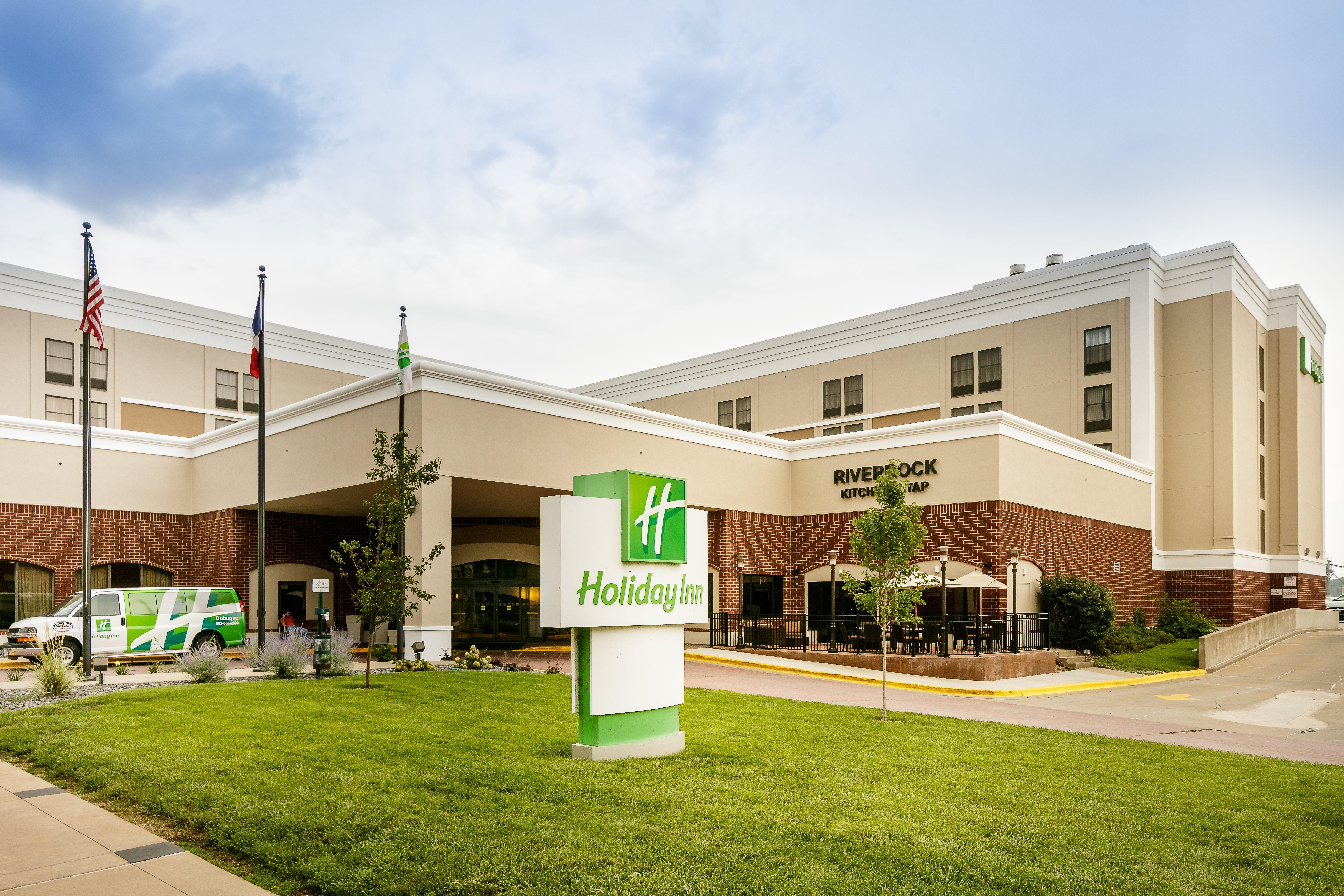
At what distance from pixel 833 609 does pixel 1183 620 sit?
19173mm

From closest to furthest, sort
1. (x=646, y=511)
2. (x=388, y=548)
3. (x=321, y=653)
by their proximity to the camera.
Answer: (x=646, y=511), (x=388, y=548), (x=321, y=653)

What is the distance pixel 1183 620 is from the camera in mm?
38531

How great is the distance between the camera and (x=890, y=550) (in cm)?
1591

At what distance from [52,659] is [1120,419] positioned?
40549 millimetres

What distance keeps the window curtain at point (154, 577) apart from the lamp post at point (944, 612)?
26249mm

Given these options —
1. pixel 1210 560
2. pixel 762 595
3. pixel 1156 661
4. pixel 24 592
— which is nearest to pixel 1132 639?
pixel 1156 661

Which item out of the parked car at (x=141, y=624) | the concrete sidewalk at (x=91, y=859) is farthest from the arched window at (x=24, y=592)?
the concrete sidewalk at (x=91, y=859)

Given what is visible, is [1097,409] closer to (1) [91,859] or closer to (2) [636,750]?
(2) [636,750]

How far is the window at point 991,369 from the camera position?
45.8 metres

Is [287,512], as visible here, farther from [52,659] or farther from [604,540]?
[604,540]

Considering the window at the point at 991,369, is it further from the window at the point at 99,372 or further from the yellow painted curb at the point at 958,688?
the window at the point at 99,372

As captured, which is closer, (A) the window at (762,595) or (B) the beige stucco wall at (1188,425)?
(A) the window at (762,595)

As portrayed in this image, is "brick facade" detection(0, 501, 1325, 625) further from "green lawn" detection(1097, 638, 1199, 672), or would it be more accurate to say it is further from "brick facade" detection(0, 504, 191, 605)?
"green lawn" detection(1097, 638, 1199, 672)

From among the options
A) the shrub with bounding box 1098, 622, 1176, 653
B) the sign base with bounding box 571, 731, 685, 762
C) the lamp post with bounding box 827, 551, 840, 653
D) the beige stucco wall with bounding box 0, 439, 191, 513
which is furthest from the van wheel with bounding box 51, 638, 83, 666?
the shrub with bounding box 1098, 622, 1176, 653
